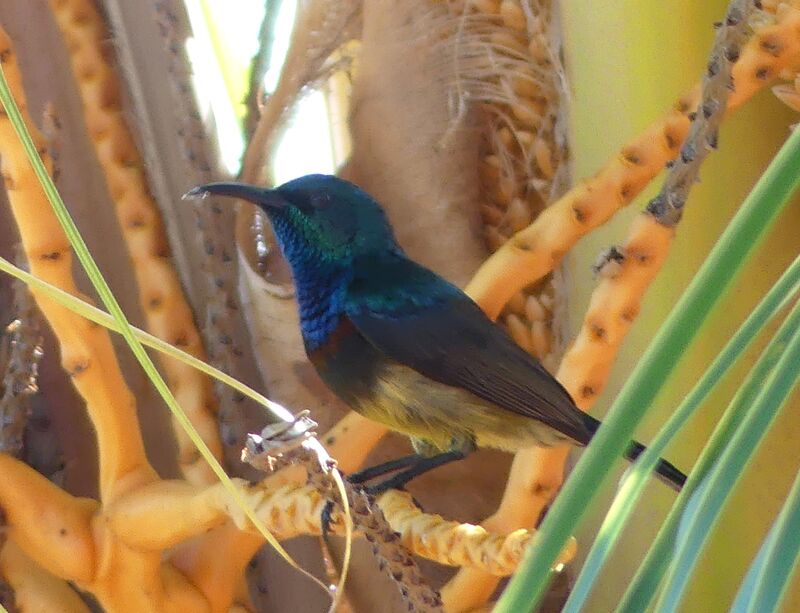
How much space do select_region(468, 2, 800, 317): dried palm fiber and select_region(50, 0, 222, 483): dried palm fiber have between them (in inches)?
11.1

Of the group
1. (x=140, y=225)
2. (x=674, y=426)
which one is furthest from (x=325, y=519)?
(x=674, y=426)

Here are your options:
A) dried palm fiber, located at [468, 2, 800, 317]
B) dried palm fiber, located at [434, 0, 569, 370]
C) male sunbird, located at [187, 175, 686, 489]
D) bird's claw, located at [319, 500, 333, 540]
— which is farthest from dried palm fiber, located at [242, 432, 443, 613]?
dried palm fiber, located at [434, 0, 569, 370]

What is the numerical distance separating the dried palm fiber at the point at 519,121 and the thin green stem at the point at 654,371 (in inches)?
30.2

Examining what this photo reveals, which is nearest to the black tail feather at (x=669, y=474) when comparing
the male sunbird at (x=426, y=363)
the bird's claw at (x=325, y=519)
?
the male sunbird at (x=426, y=363)

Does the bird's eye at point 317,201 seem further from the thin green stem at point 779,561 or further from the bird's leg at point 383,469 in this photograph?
the thin green stem at point 779,561

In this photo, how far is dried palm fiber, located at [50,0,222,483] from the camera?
3.01 feet

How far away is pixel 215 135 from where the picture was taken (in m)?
1.02

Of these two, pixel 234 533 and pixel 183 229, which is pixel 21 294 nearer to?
pixel 183 229

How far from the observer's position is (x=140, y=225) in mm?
938

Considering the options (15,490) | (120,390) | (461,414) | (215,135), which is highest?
(215,135)

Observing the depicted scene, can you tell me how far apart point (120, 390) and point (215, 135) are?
0.99 feet

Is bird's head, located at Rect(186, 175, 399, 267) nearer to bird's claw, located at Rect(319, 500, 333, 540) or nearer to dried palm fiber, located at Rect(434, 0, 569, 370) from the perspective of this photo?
dried palm fiber, located at Rect(434, 0, 569, 370)

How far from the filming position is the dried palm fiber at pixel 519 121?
0.94 m

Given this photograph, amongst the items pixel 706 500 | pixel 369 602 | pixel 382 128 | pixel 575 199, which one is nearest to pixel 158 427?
pixel 369 602
